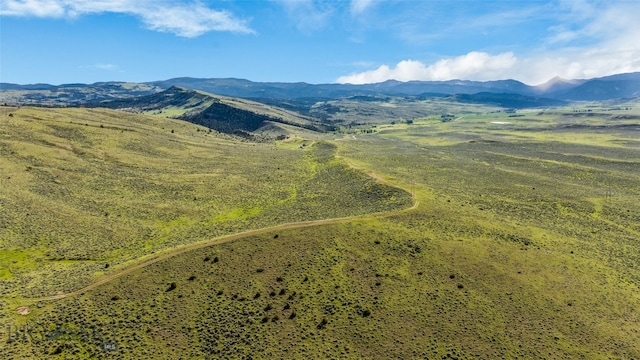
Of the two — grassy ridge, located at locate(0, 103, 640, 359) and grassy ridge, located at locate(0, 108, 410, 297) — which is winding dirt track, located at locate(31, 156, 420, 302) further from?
grassy ridge, located at locate(0, 108, 410, 297)

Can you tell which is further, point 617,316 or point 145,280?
point 145,280

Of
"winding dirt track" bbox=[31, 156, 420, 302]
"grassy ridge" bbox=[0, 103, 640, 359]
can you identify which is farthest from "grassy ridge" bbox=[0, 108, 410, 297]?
"grassy ridge" bbox=[0, 103, 640, 359]

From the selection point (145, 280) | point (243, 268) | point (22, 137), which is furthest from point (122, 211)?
point (22, 137)

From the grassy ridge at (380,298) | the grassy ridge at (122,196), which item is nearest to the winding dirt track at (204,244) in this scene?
the grassy ridge at (380,298)

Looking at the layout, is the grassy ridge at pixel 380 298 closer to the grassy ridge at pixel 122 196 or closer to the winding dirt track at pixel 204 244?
the winding dirt track at pixel 204 244

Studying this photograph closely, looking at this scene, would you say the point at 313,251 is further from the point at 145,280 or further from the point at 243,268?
the point at 145,280

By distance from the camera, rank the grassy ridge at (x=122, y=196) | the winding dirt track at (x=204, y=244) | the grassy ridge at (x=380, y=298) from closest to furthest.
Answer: the grassy ridge at (x=380, y=298) < the winding dirt track at (x=204, y=244) < the grassy ridge at (x=122, y=196)

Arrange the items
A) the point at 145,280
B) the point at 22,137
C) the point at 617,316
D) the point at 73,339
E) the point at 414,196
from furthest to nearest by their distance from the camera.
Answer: the point at 22,137
the point at 414,196
the point at 145,280
the point at 617,316
the point at 73,339

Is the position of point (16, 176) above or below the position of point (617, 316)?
above

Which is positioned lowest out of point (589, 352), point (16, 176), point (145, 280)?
point (589, 352)

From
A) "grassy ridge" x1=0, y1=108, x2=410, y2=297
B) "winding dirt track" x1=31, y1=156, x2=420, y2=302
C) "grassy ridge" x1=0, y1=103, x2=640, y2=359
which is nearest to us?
"grassy ridge" x1=0, y1=103, x2=640, y2=359

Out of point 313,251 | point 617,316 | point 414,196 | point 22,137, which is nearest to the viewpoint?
point 617,316
